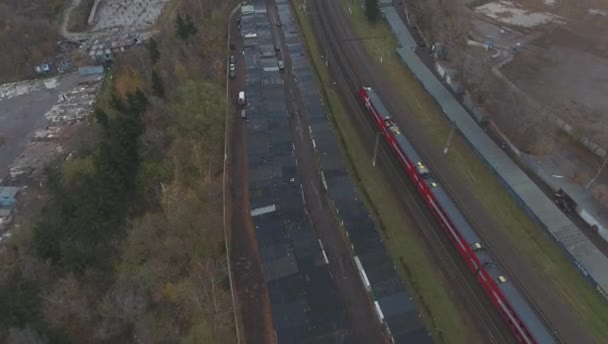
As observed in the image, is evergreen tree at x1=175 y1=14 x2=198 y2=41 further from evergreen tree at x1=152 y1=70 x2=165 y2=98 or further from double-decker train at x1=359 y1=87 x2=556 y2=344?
double-decker train at x1=359 y1=87 x2=556 y2=344

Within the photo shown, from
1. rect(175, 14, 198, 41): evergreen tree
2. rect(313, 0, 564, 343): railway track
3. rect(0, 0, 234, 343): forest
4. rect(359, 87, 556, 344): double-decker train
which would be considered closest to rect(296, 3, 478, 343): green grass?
rect(313, 0, 564, 343): railway track

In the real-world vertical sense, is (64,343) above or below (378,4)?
below

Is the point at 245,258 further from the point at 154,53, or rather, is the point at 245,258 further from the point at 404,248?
the point at 154,53

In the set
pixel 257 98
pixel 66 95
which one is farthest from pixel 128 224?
pixel 66 95

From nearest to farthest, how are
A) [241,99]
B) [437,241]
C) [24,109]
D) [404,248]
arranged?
[404,248]
[437,241]
[241,99]
[24,109]

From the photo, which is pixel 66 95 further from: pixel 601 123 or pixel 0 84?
pixel 601 123

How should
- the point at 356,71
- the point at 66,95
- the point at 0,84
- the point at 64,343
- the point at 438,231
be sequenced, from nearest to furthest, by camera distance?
the point at 64,343 < the point at 438,231 < the point at 356,71 < the point at 66,95 < the point at 0,84

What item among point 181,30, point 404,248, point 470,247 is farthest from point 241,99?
point 470,247
